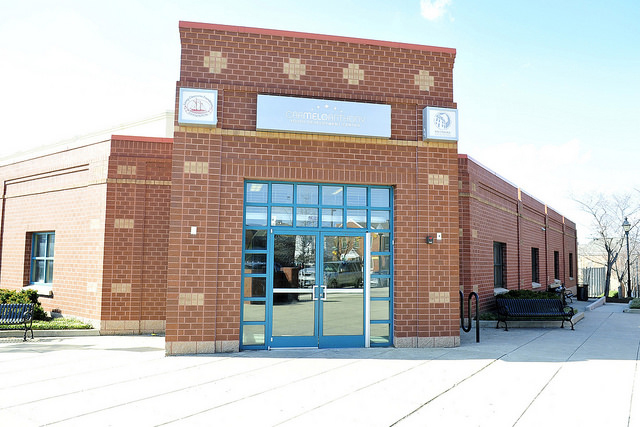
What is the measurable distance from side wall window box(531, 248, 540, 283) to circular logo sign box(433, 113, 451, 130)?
46.1 feet

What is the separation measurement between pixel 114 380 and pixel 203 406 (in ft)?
6.56

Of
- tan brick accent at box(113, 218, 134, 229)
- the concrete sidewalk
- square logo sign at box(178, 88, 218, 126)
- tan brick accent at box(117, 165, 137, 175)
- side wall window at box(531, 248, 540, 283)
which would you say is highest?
square logo sign at box(178, 88, 218, 126)

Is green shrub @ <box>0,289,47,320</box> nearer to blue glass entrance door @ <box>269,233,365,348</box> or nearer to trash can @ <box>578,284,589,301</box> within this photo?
blue glass entrance door @ <box>269,233,365,348</box>

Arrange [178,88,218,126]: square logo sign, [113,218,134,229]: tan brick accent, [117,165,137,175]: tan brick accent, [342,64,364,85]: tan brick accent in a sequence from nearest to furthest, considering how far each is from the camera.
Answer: [178,88,218,126]: square logo sign
[342,64,364,85]: tan brick accent
[113,218,134,229]: tan brick accent
[117,165,137,175]: tan brick accent

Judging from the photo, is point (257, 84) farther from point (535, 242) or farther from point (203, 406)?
point (535, 242)

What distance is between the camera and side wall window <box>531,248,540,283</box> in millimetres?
21594

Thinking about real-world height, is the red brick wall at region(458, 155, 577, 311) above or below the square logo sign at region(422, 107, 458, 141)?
below

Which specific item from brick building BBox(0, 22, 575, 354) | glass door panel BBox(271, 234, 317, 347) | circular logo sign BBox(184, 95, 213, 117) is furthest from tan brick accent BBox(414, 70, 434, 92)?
circular logo sign BBox(184, 95, 213, 117)

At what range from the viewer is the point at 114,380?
273 inches

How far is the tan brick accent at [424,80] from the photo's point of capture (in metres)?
10.0

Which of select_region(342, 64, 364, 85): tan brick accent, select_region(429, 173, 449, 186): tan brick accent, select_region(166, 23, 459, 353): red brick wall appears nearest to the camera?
select_region(166, 23, 459, 353): red brick wall

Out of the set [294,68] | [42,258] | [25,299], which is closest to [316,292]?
[294,68]

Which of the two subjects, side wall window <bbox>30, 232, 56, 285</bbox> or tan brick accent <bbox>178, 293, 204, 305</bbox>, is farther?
side wall window <bbox>30, 232, 56, 285</bbox>

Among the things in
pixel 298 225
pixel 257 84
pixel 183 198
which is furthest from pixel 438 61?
pixel 183 198
